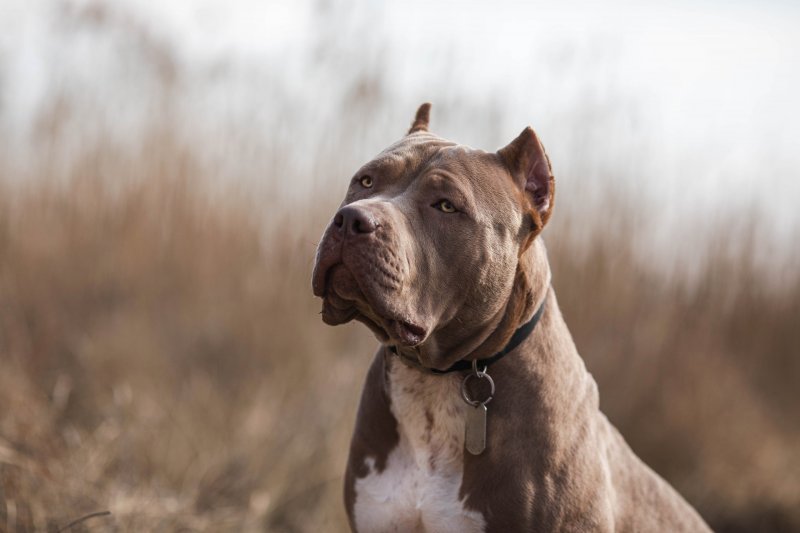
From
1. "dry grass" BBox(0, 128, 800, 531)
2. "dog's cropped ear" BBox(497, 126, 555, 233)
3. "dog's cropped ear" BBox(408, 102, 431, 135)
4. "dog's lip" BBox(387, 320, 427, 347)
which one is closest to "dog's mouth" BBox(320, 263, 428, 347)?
"dog's lip" BBox(387, 320, 427, 347)

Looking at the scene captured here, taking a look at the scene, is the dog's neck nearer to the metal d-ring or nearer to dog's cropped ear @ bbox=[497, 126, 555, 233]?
the metal d-ring

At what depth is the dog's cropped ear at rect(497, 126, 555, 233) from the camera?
2.74 meters

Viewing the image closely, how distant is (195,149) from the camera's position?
6.39m

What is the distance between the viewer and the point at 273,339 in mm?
5855

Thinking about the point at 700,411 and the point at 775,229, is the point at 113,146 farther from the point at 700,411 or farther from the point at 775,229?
the point at 775,229

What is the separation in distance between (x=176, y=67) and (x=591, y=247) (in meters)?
3.06

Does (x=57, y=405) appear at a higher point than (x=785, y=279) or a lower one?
lower

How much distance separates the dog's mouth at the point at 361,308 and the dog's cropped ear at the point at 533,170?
549mm

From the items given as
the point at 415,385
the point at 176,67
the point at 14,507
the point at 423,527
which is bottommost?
the point at 14,507

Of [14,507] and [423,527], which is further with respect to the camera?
[14,507]

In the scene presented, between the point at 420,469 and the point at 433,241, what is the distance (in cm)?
69

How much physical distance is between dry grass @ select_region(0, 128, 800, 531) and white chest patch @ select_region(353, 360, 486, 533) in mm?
2193

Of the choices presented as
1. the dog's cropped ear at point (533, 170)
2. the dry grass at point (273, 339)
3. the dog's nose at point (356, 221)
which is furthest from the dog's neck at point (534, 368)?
the dry grass at point (273, 339)

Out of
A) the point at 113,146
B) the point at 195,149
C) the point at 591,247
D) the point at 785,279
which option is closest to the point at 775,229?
the point at 785,279
